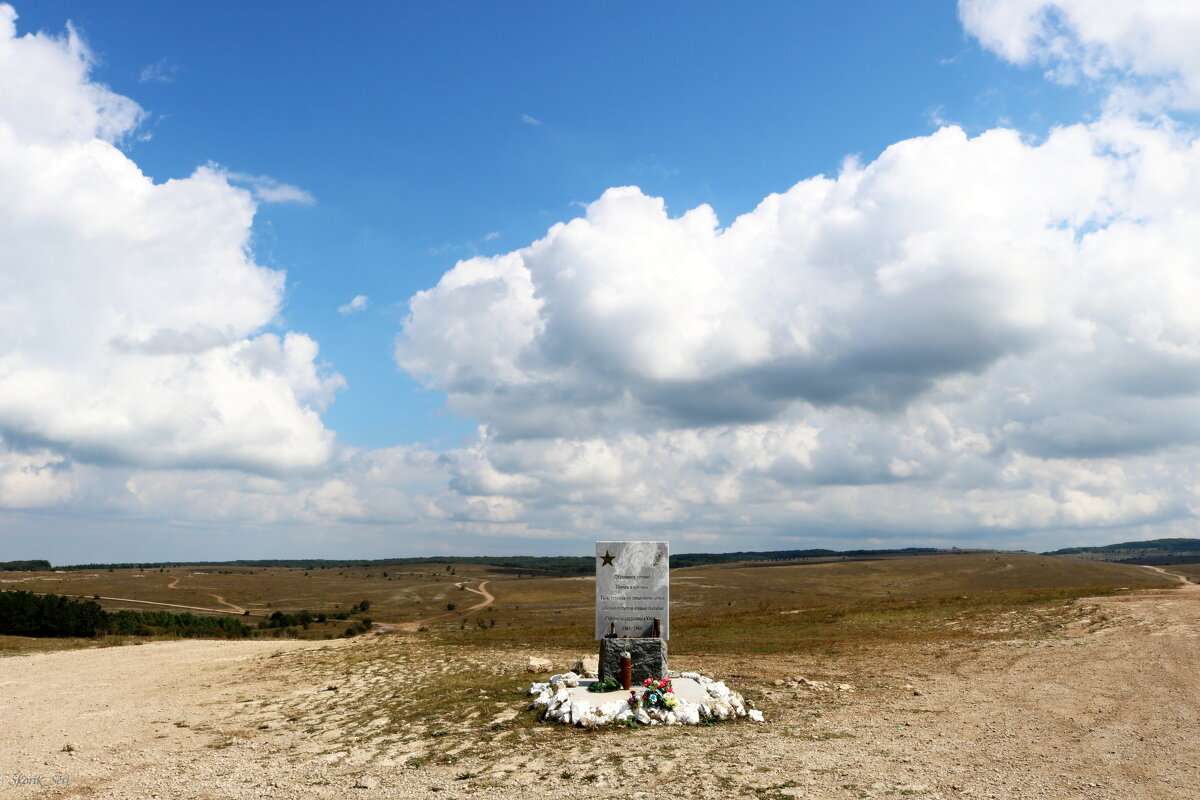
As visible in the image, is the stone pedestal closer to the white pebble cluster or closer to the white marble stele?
the white marble stele

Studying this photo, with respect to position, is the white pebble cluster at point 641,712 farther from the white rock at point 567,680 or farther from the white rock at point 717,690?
the white rock at point 567,680

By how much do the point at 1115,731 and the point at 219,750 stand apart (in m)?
17.8

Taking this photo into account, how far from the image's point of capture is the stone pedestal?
60.4 ft

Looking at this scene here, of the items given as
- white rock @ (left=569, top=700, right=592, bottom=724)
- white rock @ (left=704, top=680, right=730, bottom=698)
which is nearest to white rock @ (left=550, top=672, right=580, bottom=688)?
white rock @ (left=569, top=700, right=592, bottom=724)

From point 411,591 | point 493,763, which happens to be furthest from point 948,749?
point 411,591

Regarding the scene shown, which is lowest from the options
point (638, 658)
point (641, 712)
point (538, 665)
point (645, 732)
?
point (538, 665)

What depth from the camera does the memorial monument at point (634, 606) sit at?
1844 cm

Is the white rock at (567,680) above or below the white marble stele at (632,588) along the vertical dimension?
below

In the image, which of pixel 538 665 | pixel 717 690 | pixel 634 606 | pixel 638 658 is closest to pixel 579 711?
pixel 638 658

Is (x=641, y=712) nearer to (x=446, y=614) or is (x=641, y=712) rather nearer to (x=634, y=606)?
(x=634, y=606)

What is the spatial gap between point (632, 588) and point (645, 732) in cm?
473

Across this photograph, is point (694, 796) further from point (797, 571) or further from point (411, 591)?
point (797, 571)

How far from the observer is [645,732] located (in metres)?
14.7

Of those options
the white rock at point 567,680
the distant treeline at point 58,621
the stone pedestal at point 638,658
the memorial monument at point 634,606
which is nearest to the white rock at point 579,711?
the stone pedestal at point 638,658
